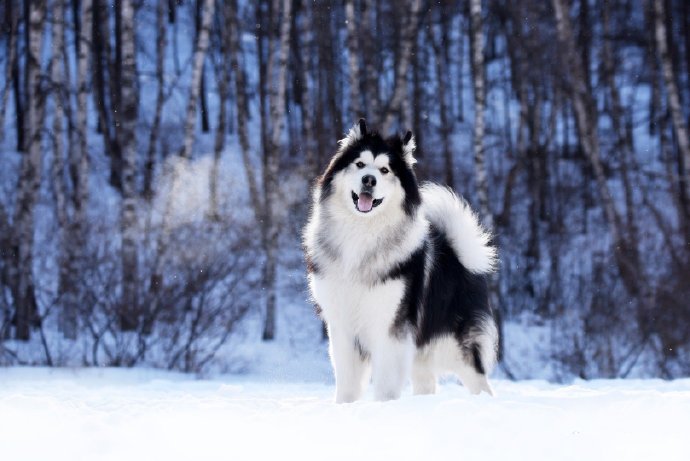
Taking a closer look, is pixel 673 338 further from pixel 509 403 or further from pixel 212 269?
pixel 509 403

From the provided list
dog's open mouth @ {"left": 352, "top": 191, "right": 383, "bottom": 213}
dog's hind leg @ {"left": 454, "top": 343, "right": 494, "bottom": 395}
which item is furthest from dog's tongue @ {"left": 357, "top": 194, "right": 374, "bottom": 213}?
dog's hind leg @ {"left": 454, "top": 343, "right": 494, "bottom": 395}

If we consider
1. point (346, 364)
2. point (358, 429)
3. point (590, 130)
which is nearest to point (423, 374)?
point (346, 364)

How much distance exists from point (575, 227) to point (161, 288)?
10.7 metres

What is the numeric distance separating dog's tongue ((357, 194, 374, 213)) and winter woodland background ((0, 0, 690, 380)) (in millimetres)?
4073

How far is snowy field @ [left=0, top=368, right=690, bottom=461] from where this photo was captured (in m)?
3.21

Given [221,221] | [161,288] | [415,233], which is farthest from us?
[221,221]

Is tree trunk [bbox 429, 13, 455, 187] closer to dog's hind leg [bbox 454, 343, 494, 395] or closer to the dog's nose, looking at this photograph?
dog's hind leg [bbox 454, 343, 494, 395]

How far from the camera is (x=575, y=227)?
1731 centimetres

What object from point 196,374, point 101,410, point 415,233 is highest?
point 415,233

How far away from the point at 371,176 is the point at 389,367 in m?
1.03

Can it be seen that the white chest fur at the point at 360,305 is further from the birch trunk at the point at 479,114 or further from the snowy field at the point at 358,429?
the birch trunk at the point at 479,114

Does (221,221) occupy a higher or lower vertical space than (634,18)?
lower

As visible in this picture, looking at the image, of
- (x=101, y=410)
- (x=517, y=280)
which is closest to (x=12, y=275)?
(x=101, y=410)

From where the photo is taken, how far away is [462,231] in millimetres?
5375
